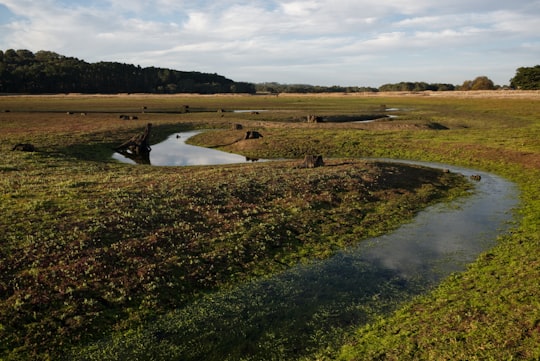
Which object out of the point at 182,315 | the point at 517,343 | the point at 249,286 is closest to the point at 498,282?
the point at 517,343

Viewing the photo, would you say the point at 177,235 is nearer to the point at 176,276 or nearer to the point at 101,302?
the point at 176,276

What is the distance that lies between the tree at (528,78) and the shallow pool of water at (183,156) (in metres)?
154

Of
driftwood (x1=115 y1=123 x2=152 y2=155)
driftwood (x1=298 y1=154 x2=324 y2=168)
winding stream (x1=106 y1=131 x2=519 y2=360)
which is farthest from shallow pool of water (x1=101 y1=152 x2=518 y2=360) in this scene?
driftwood (x1=115 y1=123 x2=152 y2=155)

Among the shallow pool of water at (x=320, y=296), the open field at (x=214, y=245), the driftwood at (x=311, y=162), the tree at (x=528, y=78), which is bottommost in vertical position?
the shallow pool of water at (x=320, y=296)

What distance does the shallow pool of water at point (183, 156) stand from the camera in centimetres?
4397

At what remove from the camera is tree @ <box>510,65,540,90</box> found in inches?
6004

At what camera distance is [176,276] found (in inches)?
614

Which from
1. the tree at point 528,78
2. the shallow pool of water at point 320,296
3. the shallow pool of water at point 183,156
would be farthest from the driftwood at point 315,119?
the tree at point 528,78

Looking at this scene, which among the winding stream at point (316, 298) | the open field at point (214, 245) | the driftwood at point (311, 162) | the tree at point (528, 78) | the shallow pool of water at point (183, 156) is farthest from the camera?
the tree at point (528, 78)

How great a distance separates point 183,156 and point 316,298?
119ft

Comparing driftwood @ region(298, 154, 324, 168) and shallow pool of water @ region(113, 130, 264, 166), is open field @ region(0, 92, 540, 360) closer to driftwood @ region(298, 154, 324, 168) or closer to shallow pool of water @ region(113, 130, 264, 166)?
driftwood @ region(298, 154, 324, 168)

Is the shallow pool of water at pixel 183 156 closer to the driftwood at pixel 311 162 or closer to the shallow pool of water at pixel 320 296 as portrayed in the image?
the driftwood at pixel 311 162

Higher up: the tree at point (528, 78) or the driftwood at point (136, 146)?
the tree at point (528, 78)

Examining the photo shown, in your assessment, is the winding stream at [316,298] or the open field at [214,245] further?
the winding stream at [316,298]
